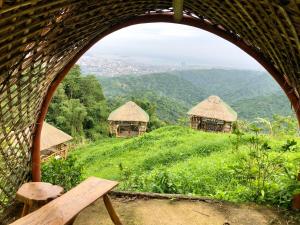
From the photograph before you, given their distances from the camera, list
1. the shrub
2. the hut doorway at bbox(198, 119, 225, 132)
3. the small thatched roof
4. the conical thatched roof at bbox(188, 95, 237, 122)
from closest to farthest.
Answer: the shrub < the small thatched roof < the conical thatched roof at bbox(188, 95, 237, 122) < the hut doorway at bbox(198, 119, 225, 132)

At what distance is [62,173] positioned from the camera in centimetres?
526

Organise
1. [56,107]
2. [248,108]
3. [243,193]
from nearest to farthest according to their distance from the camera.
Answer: [243,193] → [56,107] → [248,108]

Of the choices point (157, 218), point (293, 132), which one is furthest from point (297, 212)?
point (293, 132)

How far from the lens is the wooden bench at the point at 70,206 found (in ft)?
9.18

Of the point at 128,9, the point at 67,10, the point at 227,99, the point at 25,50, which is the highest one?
the point at 128,9

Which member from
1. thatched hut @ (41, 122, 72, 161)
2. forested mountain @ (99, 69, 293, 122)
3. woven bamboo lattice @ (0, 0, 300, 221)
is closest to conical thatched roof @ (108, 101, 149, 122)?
thatched hut @ (41, 122, 72, 161)

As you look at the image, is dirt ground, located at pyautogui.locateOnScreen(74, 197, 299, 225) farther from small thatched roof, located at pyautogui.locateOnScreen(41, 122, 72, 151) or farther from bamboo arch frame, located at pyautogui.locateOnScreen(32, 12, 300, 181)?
small thatched roof, located at pyautogui.locateOnScreen(41, 122, 72, 151)

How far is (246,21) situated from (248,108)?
35.0 meters

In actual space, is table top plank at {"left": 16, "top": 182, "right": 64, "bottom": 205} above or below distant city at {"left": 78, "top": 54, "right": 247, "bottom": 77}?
below

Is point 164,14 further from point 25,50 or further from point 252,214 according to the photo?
point 252,214

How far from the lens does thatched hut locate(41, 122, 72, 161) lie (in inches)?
665

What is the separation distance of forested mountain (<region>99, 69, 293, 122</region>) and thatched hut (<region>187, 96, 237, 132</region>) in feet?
25.8

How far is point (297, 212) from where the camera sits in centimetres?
436

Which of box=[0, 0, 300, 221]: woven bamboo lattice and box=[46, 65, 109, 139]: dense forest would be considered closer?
box=[0, 0, 300, 221]: woven bamboo lattice
